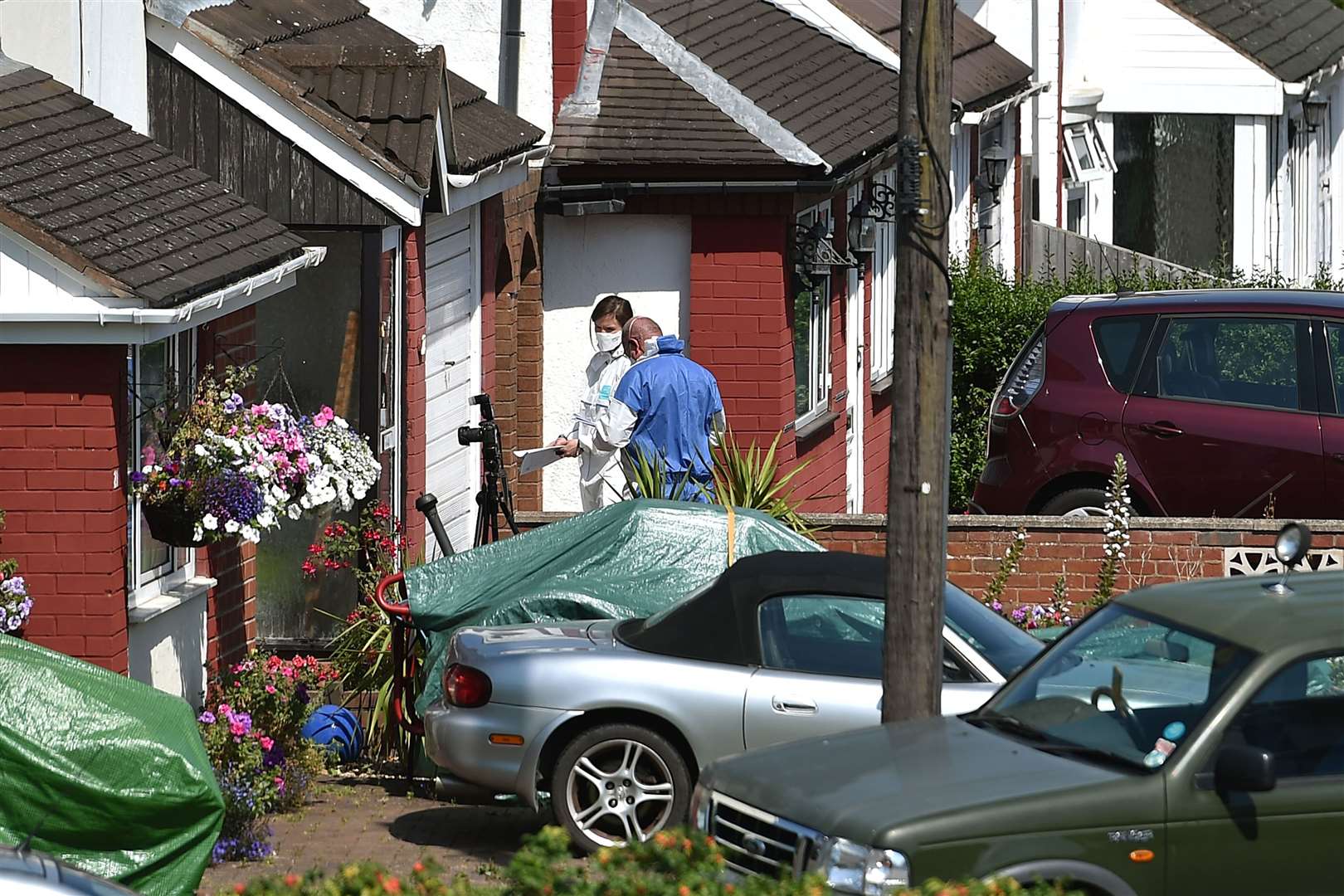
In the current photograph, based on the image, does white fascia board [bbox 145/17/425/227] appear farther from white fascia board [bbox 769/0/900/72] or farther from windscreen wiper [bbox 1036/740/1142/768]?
white fascia board [bbox 769/0/900/72]

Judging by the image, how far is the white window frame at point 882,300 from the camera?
1773 cm

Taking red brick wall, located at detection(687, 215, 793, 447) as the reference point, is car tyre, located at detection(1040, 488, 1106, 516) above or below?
below

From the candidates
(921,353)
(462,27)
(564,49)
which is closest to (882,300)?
(564,49)

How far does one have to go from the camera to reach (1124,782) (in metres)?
5.87

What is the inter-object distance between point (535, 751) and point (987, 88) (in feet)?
42.5

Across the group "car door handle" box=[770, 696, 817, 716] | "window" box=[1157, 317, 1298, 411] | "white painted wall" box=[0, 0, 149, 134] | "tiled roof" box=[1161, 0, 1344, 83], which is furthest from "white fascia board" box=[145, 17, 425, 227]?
"tiled roof" box=[1161, 0, 1344, 83]

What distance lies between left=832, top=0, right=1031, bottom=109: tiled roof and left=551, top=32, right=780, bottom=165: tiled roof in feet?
11.0

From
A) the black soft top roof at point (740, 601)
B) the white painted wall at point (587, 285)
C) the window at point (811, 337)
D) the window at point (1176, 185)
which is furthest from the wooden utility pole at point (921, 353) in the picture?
the window at point (1176, 185)

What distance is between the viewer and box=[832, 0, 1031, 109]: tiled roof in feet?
58.6

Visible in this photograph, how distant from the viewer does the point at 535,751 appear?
8102mm

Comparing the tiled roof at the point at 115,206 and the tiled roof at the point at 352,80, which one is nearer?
the tiled roof at the point at 115,206

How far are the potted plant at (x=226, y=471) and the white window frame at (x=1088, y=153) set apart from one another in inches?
708

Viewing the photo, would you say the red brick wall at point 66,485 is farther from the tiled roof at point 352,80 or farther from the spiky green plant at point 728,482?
the spiky green plant at point 728,482

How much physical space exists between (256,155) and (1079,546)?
4960 mm
